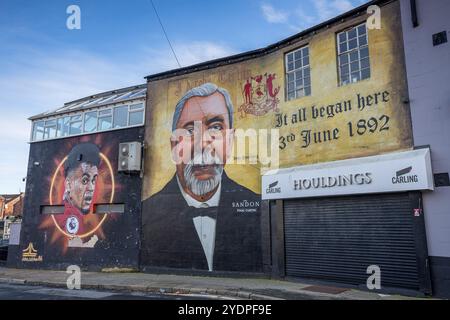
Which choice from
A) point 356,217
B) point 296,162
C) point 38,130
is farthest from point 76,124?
point 356,217

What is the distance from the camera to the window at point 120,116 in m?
18.3

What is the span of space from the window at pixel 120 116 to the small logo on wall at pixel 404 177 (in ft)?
40.8

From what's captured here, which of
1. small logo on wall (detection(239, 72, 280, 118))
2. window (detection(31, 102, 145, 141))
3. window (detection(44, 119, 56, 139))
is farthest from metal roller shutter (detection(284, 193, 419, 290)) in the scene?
window (detection(44, 119, 56, 139))

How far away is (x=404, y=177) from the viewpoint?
1042cm

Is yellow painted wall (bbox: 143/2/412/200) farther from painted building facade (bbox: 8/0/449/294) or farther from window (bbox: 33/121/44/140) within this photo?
window (bbox: 33/121/44/140)

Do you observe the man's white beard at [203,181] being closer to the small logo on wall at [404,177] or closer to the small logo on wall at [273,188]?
the small logo on wall at [273,188]

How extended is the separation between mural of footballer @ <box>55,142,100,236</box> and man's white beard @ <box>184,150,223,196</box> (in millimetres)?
5421

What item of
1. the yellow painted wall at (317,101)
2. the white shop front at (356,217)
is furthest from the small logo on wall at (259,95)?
the white shop front at (356,217)

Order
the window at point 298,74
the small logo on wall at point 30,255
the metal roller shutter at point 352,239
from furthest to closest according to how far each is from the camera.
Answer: the small logo on wall at point 30,255 < the window at point 298,74 < the metal roller shutter at point 352,239

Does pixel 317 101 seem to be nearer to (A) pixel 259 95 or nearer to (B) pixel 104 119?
(A) pixel 259 95

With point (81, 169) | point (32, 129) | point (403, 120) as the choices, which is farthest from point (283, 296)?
point (32, 129)

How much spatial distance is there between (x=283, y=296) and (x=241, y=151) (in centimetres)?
613

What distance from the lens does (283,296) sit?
10289 millimetres

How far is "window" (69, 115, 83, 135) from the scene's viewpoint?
19.8 m
